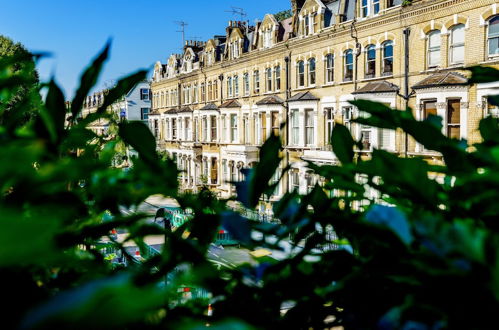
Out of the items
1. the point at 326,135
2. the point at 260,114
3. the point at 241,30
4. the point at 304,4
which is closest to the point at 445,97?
the point at 326,135

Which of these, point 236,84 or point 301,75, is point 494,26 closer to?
point 301,75

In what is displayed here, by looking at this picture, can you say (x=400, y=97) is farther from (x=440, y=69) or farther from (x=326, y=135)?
(x=326, y=135)

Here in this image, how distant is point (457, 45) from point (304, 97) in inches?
309

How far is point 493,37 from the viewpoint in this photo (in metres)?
16.3

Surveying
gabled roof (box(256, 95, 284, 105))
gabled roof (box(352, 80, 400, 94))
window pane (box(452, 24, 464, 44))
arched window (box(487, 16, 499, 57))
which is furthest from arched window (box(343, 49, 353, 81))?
arched window (box(487, 16, 499, 57))

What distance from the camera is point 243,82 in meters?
29.3

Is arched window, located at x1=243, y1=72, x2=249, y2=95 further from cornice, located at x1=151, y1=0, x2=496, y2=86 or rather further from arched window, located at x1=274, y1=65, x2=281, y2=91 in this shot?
arched window, located at x1=274, y1=65, x2=281, y2=91

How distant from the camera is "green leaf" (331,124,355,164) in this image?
3.77 feet

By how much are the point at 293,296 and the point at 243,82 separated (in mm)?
28807

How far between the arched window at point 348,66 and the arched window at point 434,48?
12.5ft

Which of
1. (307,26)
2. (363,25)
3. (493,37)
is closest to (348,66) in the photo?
(363,25)

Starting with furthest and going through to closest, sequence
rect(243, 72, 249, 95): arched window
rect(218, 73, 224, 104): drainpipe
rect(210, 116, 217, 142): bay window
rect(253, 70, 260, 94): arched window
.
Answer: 1. rect(210, 116, 217, 142): bay window
2. rect(218, 73, 224, 104): drainpipe
3. rect(243, 72, 249, 95): arched window
4. rect(253, 70, 260, 94): arched window

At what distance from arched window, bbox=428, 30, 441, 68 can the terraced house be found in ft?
0.12

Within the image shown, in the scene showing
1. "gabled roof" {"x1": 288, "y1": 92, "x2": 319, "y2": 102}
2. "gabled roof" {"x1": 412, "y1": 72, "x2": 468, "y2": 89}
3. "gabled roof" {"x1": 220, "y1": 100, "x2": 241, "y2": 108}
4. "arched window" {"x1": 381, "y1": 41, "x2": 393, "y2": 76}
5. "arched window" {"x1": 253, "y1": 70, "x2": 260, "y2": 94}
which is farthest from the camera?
"gabled roof" {"x1": 220, "y1": 100, "x2": 241, "y2": 108}
